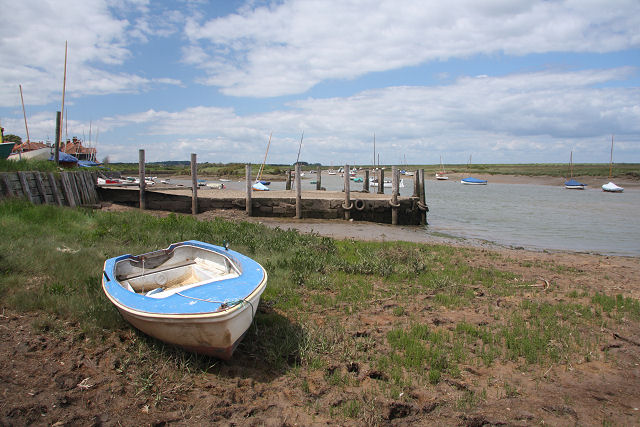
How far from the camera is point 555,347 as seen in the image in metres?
5.42

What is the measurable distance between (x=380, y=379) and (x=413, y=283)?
3.67 m

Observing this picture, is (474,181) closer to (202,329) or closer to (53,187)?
(53,187)

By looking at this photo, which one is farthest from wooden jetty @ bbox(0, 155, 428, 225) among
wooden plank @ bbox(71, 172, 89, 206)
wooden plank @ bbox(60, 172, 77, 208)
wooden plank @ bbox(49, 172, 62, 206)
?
wooden plank @ bbox(49, 172, 62, 206)

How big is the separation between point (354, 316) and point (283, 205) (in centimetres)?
1293

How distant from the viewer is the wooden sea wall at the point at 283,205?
18.6m

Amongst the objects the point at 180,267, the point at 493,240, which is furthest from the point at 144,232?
the point at 493,240

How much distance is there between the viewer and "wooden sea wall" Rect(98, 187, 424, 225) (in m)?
18.6

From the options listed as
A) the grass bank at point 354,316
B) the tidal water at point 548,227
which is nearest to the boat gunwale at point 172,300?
the grass bank at point 354,316

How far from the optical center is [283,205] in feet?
62.1

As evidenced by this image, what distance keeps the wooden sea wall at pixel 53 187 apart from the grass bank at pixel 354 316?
2.43 metres

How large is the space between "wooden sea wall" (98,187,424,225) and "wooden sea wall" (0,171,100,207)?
1.32 meters

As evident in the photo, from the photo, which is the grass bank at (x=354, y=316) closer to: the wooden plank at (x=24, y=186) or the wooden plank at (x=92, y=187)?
the wooden plank at (x=24, y=186)

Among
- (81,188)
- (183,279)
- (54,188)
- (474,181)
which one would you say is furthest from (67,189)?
(474,181)

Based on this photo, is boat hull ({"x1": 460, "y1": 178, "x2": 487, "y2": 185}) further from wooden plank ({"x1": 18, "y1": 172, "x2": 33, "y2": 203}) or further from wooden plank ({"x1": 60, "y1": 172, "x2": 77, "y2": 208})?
wooden plank ({"x1": 18, "y1": 172, "x2": 33, "y2": 203})
